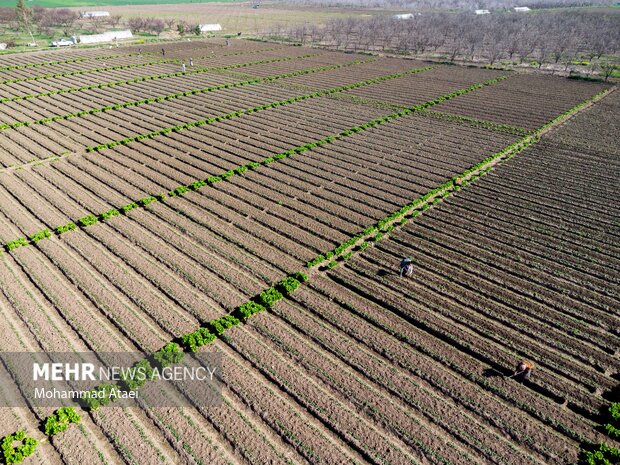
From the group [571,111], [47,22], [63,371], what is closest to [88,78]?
[63,371]

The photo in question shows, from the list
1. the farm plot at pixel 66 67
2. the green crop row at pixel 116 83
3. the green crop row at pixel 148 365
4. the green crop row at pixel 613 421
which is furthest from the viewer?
the farm plot at pixel 66 67

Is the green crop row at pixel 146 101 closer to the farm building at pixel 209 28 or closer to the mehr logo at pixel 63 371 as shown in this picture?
the mehr logo at pixel 63 371

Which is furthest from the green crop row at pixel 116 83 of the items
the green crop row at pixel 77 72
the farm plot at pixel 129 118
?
the green crop row at pixel 77 72

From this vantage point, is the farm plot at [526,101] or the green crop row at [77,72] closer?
the farm plot at [526,101]

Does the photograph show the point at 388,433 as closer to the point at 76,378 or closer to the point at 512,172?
the point at 76,378

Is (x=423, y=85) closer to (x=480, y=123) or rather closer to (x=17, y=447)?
(x=480, y=123)

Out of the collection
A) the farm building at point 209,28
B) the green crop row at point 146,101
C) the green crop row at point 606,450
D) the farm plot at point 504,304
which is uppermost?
the farm building at point 209,28
